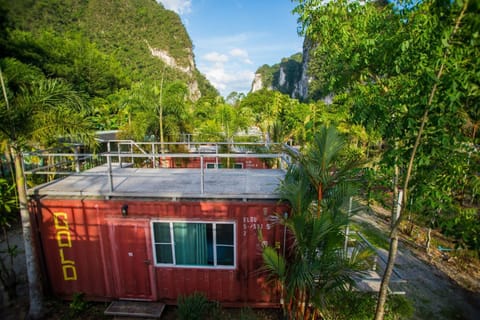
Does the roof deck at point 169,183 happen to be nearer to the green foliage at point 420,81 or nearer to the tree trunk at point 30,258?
the tree trunk at point 30,258

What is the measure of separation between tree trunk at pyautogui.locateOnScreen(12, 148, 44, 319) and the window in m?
2.78

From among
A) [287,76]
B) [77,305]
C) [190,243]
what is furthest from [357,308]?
[287,76]

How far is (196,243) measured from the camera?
5.67 m

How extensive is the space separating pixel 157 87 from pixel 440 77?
48.2 feet

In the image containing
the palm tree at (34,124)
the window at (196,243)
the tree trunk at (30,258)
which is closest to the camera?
the palm tree at (34,124)

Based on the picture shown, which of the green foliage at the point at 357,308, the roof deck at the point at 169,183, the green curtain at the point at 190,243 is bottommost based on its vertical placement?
the green foliage at the point at 357,308

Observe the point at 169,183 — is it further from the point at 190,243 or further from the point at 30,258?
the point at 30,258

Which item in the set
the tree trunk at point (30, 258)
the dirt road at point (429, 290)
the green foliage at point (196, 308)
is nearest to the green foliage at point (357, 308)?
the dirt road at point (429, 290)

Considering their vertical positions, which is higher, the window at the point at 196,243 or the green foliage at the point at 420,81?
the green foliage at the point at 420,81

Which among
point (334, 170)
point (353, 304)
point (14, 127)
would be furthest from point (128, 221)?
point (353, 304)

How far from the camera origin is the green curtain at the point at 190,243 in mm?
5609

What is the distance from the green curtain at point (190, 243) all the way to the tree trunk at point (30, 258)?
3.28m

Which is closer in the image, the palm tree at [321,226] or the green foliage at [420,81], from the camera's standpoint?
the green foliage at [420,81]

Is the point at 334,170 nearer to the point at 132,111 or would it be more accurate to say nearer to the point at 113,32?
the point at 132,111
